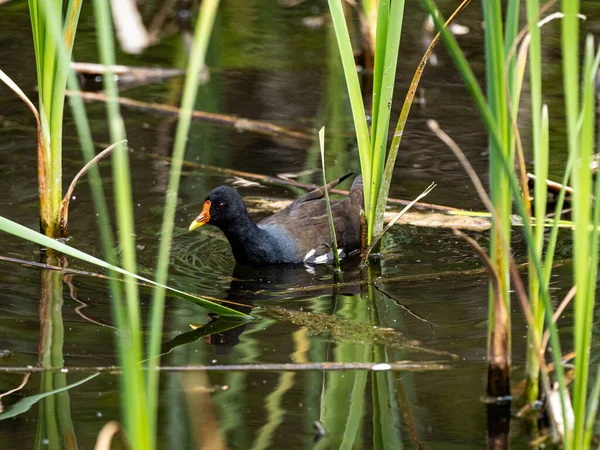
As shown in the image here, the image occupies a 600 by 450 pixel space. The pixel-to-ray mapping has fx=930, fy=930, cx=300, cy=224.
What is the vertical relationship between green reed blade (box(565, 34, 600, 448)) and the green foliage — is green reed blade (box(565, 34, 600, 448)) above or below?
below

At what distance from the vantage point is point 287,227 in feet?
16.4

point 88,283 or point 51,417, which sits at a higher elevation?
point 88,283

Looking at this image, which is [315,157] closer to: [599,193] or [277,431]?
[277,431]

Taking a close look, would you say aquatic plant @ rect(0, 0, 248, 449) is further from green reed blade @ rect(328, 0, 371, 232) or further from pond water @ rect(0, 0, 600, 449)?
green reed blade @ rect(328, 0, 371, 232)

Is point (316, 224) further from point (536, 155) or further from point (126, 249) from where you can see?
point (126, 249)

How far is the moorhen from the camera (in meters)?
4.79

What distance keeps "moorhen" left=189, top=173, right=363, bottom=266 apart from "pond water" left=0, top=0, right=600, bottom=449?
0.16 m

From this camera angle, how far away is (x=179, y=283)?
4273 mm

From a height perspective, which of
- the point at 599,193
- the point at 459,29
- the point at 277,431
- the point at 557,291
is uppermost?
the point at 459,29

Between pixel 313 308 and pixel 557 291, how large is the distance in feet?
3.39

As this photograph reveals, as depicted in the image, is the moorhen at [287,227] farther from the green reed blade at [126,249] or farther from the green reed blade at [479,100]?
the green reed blade at [126,249]

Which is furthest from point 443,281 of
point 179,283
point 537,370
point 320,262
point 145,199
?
point 145,199

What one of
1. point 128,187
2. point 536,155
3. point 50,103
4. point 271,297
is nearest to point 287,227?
point 271,297

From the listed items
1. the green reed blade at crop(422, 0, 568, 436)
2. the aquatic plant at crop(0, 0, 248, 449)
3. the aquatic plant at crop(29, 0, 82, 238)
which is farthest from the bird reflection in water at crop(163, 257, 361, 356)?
the aquatic plant at crop(0, 0, 248, 449)
